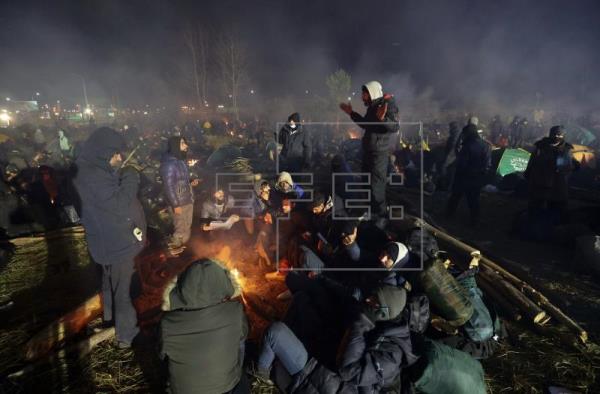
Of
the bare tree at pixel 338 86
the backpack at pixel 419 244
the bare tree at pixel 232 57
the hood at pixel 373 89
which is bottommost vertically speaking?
the backpack at pixel 419 244

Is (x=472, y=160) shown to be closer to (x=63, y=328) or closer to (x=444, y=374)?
(x=444, y=374)

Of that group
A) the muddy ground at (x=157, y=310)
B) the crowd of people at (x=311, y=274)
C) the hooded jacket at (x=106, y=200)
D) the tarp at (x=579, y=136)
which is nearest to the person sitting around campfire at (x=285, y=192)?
the crowd of people at (x=311, y=274)

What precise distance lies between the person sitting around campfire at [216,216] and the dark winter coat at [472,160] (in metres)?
5.71

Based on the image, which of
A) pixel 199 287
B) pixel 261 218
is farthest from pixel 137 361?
pixel 261 218

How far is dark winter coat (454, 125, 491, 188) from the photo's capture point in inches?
302

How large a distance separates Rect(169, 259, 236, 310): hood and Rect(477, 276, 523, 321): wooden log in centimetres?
413

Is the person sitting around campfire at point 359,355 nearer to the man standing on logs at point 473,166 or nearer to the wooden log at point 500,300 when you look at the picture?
the wooden log at point 500,300

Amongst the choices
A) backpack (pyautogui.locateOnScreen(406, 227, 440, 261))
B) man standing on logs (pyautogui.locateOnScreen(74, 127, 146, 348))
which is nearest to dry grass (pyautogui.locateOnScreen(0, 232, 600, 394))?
man standing on logs (pyautogui.locateOnScreen(74, 127, 146, 348))

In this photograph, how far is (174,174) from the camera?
18.8 feet

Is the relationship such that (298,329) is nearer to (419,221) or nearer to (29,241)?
(419,221)

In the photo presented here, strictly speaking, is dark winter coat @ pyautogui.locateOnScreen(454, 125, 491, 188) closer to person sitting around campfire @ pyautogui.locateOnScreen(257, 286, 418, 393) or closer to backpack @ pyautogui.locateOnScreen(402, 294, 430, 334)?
backpack @ pyautogui.locateOnScreen(402, 294, 430, 334)

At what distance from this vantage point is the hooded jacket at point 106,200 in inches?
132

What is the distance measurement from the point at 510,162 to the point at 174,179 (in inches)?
414

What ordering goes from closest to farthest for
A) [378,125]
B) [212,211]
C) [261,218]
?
[378,125]
[261,218]
[212,211]
